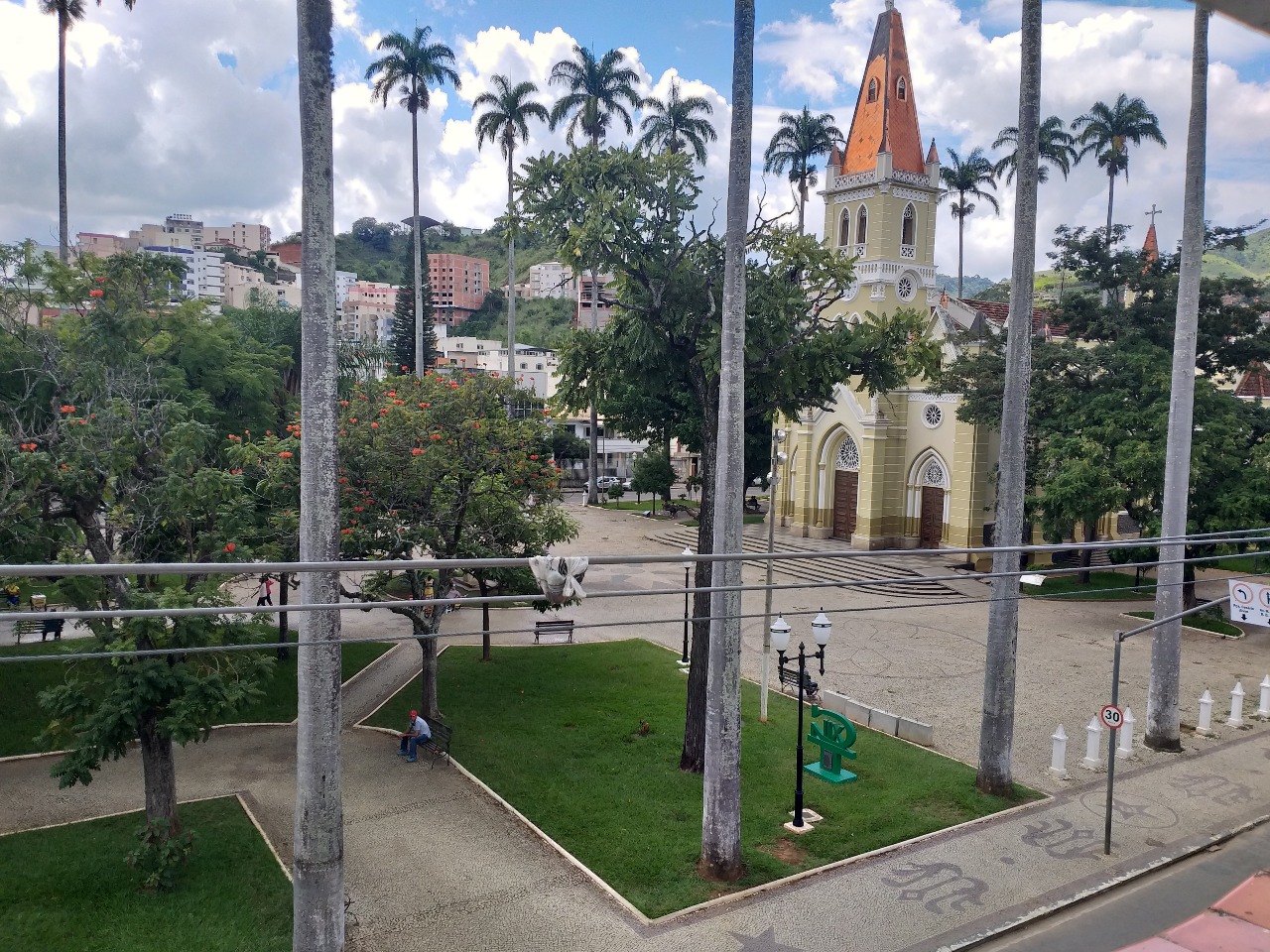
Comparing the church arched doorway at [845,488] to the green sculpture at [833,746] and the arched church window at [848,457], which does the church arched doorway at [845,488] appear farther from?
the green sculpture at [833,746]

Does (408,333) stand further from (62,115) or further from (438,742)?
(438,742)

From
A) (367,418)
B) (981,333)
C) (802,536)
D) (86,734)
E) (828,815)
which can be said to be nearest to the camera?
(86,734)

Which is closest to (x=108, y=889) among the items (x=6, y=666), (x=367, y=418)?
(x=367, y=418)

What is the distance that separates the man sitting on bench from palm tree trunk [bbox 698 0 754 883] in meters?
5.80

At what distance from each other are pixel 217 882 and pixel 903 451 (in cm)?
2805

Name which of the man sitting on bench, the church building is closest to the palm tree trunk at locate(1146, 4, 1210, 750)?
the man sitting on bench

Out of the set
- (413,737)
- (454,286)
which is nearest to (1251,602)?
(413,737)

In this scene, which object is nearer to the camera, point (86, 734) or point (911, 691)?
point (86, 734)

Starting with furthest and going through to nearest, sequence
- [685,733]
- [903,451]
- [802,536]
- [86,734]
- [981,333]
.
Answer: [802,536]
[903,451]
[981,333]
[685,733]
[86,734]

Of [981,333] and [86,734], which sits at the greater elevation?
[981,333]

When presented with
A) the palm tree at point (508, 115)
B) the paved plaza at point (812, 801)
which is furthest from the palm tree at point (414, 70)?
the paved plaza at point (812, 801)

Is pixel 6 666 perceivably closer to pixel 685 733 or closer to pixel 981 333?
pixel 685 733

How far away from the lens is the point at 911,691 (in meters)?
18.5

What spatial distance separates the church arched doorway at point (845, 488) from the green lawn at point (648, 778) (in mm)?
17982
